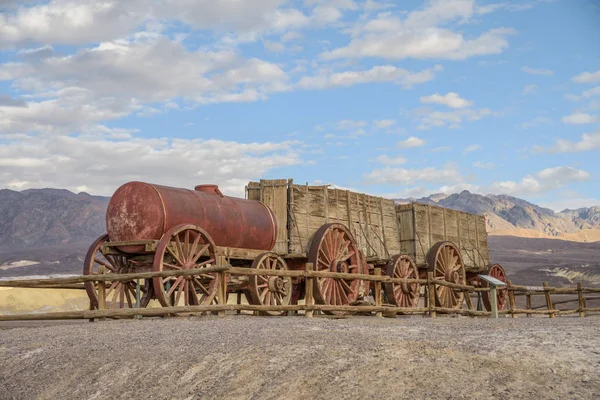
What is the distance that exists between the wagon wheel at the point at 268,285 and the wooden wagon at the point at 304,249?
2 cm

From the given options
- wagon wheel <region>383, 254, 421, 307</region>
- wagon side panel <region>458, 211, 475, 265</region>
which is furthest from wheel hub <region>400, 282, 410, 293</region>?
wagon side panel <region>458, 211, 475, 265</region>

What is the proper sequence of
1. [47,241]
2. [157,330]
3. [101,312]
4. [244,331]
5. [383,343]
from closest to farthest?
[383,343]
[244,331]
[157,330]
[101,312]
[47,241]

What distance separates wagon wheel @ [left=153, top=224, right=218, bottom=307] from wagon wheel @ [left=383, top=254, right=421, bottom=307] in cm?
618

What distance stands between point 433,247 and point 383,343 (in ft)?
45.1

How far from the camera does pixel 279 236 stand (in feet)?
52.9

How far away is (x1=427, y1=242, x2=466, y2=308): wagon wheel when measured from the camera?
20.7 m

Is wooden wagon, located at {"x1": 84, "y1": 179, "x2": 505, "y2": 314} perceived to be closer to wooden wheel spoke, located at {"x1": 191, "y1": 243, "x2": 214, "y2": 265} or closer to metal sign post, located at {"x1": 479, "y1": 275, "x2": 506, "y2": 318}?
wooden wheel spoke, located at {"x1": 191, "y1": 243, "x2": 214, "y2": 265}

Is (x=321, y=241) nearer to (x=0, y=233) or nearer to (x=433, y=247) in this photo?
(x=433, y=247)

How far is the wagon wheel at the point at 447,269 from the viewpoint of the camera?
20656mm

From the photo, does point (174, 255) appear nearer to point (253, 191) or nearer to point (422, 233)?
point (253, 191)

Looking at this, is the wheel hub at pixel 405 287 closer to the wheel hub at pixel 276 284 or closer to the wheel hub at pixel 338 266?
the wheel hub at pixel 338 266

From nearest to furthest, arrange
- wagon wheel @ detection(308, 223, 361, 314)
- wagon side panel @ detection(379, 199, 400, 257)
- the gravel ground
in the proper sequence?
the gravel ground
wagon wheel @ detection(308, 223, 361, 314)
wagon side panel @ detection(379, 199, 400, 257)

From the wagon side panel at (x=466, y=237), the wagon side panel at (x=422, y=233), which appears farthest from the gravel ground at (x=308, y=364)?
the wagon side panel at (x=466, y=237)

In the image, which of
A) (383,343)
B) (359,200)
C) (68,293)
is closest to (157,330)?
(383,343)
